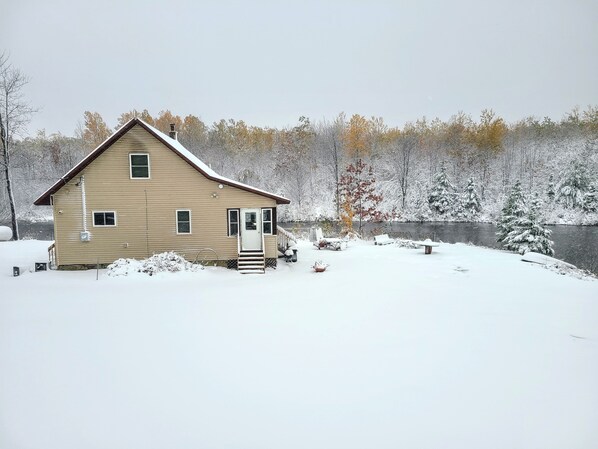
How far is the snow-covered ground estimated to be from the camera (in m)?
4.69

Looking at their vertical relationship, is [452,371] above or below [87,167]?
below

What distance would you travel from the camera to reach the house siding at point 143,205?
14.9 metres

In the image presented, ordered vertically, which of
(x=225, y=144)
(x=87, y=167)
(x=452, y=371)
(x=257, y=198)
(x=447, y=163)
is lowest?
(x=452, y=371)

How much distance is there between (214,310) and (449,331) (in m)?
6.36

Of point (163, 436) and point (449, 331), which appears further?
point (449, 331)

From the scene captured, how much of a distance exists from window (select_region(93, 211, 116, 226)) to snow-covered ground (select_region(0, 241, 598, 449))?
12.6ft

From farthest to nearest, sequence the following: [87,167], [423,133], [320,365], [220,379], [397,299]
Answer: [423,133] → [87,167] → [397,299] → [320,365] → [220,379]

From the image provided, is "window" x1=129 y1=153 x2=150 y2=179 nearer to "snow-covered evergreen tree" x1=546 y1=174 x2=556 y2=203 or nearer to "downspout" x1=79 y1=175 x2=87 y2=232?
"downspout" x1=79 y1=175 x2=87 y2=232

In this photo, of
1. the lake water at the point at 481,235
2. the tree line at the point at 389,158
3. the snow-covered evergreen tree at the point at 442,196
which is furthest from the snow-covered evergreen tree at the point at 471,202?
the lake water at the point at 481,235

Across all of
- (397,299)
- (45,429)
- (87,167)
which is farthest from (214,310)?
(87,167)

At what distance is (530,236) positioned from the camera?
68.5 feet

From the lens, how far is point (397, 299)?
10.6 m

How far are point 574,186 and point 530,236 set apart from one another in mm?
27233

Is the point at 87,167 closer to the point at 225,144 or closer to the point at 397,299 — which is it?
the point at 397,299
